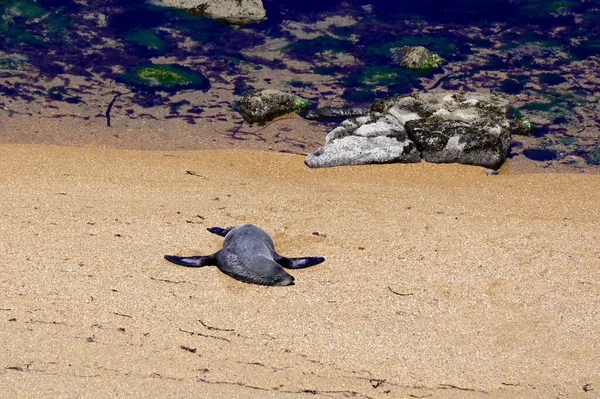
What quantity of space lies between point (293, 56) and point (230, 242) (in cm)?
670

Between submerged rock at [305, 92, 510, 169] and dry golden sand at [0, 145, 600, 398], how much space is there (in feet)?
2.16

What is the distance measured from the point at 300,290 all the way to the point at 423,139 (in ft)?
12.2

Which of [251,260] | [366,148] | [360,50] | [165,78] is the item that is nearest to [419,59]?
[360,50]

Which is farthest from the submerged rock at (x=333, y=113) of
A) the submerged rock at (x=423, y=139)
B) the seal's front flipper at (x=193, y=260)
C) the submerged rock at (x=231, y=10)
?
the seal's front flipper at (x=193, y=260)

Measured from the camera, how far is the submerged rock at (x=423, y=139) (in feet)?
29.6

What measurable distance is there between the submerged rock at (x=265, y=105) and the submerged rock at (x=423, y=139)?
1399mm

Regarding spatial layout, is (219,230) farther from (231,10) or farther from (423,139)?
(231,10)

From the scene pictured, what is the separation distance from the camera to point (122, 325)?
5426 mm

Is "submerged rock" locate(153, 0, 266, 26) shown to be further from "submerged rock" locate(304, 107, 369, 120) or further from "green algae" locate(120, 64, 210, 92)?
"submerged rock" locate(304, 107, 369, 120)

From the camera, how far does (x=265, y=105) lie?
1045 centimetres

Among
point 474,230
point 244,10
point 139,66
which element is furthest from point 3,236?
point 244,10

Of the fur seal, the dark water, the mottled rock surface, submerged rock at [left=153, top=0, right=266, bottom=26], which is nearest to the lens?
the fur seal

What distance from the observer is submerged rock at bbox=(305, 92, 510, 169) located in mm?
9016

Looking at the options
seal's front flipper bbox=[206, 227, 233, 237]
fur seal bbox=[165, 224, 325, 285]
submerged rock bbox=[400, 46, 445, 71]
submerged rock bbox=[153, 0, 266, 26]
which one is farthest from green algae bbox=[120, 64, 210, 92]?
fur seal bbox=[165, 224, 325, 285]
